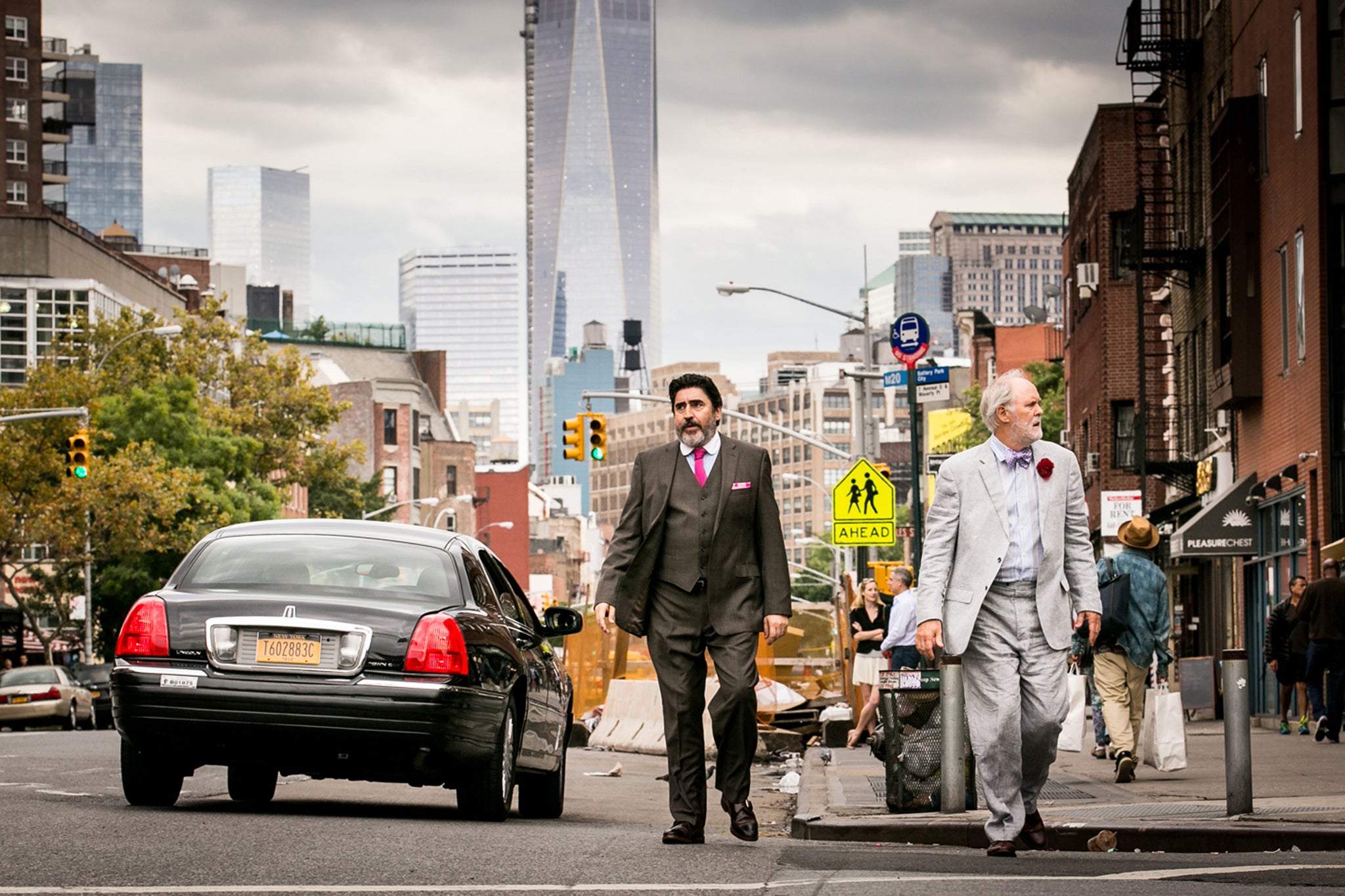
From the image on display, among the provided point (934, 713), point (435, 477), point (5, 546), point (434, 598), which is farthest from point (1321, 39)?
point (435, 477)

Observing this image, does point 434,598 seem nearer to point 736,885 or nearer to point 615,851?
point 615,851

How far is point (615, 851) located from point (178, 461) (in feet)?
155

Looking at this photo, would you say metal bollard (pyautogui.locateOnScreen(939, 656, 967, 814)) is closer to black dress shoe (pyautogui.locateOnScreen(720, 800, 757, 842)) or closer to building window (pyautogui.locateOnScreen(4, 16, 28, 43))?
black dress shoe (pyautogui.locateOnScreen(720, 800, 757, 842))

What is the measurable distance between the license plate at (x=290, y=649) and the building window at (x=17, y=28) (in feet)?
337

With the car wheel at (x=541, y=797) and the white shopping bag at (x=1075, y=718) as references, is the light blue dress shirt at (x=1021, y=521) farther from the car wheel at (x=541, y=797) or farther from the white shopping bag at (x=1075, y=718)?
the white shopping bag at (x=1075, y=718)

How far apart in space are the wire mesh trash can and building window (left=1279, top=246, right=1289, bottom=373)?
1635 cm

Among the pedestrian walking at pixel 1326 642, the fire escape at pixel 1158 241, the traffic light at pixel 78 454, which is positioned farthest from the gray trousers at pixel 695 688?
the traffic light at pixel 78 454

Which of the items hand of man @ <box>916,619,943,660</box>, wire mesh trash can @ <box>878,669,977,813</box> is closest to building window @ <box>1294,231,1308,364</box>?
wire mesh trash can @ <box>878,669,977,813</box>

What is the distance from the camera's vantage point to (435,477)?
141 metres

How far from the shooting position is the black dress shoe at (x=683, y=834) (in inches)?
364

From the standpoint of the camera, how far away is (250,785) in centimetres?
1216

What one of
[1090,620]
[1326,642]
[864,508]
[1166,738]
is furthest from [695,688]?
[864,508]

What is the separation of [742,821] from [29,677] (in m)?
29.3

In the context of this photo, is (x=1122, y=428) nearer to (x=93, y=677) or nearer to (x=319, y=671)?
(x=93, y=677)
